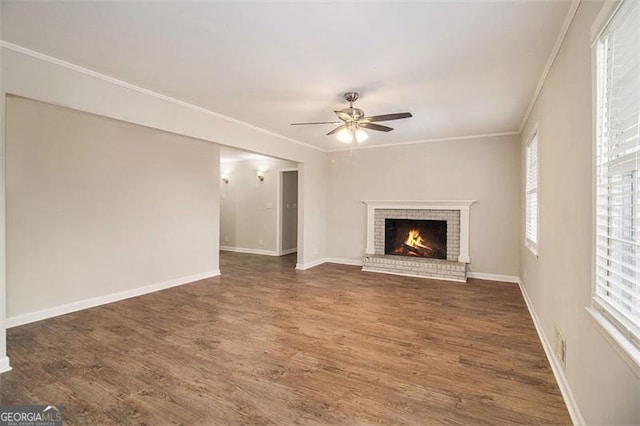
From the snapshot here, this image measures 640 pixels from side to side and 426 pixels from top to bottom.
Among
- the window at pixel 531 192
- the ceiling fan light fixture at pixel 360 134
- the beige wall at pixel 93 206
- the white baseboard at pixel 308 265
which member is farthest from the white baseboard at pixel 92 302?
the window at pixel 531 192

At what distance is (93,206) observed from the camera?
3930 millimetres

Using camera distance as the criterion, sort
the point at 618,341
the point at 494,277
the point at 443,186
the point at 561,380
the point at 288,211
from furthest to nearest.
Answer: the point at 288,211, the point at 443,186, the point at 494,277, the point at 561,380, the point at 618,341

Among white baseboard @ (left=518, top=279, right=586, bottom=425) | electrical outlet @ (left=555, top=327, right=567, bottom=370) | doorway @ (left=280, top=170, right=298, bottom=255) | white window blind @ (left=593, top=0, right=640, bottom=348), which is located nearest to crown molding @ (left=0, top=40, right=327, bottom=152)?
doorway @ (left=280, top=170, right=298, bottom=255)

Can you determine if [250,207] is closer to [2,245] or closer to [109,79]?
[109,79]

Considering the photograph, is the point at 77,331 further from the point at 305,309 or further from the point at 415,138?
the point at 415,138

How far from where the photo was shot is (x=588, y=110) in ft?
5.43

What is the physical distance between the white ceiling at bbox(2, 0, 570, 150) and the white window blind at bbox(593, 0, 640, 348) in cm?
78

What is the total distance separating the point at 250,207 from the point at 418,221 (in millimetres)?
4323

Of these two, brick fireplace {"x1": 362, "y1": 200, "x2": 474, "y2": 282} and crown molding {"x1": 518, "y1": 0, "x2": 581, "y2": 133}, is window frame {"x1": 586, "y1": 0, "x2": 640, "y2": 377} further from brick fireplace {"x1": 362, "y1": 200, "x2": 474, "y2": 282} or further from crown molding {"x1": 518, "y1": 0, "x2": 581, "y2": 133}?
brick fireplace {"x1": 362, "y1": 200, "x2": 474, "y2": 282}

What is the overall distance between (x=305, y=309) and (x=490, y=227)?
368cm

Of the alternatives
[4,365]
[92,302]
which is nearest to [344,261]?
[92,302]

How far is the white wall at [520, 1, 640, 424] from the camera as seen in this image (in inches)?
54.3

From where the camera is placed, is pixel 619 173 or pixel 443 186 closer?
pixel 619 173

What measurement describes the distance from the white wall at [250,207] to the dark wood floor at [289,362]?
142 inches
